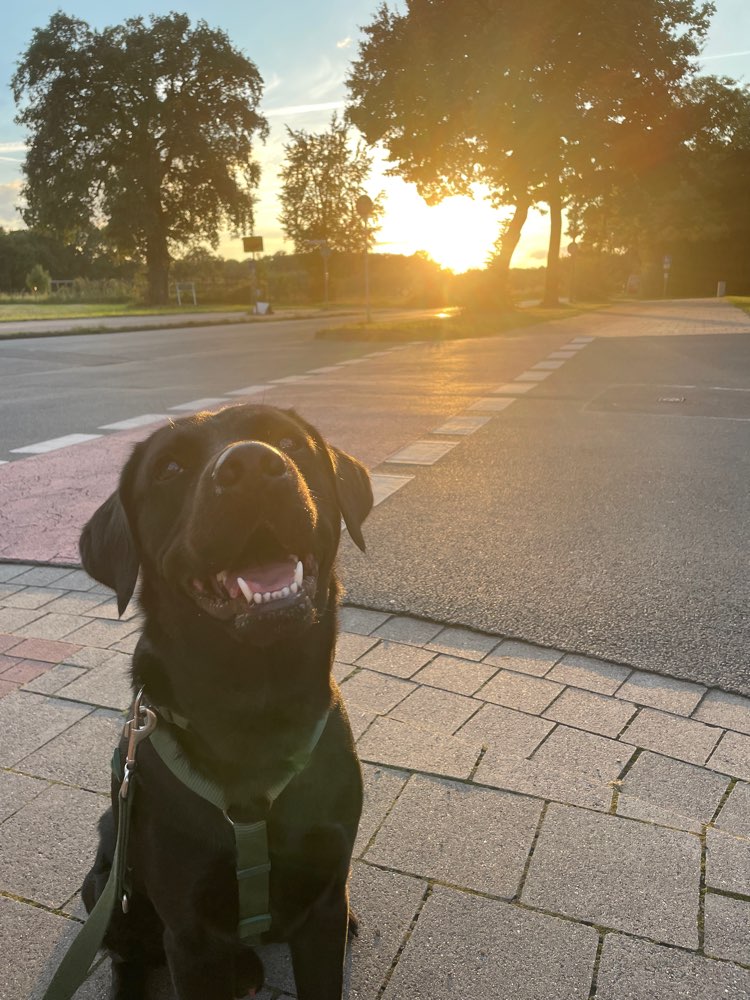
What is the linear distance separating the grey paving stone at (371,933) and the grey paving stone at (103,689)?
1.23 meters

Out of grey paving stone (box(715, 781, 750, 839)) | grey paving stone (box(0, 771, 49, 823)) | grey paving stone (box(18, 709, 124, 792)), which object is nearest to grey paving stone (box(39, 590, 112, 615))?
grey paving stone (box(18, 709, 124, 792))

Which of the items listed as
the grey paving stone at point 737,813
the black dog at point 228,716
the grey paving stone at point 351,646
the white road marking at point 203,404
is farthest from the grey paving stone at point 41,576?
the white road marking at point 203,404

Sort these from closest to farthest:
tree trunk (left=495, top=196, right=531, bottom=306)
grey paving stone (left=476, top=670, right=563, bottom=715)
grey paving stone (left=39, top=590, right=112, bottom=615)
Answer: grey paving stone (left=476, top=670, right=563, bottom=715)
grey paving stone (left=39, top=590, right=112, bottom=615)
tree trunk (left=495, top=196, right=531, bottom=306)

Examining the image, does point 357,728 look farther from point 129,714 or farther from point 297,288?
point 297,288

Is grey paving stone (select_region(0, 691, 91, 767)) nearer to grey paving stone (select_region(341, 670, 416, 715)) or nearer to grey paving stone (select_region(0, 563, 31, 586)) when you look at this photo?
grey paving stone (select_region(341, 670, 416, 715))

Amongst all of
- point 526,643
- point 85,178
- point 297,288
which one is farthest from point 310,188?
point 526,643

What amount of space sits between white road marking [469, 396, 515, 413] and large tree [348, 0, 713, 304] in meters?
19.9

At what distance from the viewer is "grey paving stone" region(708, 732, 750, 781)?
2.54m

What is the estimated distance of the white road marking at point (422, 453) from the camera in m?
6.91

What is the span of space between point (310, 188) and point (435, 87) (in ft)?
75.8

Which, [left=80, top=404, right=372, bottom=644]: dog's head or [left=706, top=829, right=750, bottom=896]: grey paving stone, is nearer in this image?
[left=80, top=404, right=372, bottom=644]: dog's head

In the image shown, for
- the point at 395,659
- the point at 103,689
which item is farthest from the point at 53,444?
the point at 395,659

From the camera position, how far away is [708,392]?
1036 cm

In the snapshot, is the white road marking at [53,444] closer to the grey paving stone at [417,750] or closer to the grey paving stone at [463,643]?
the grey paving stone at [463,643]
